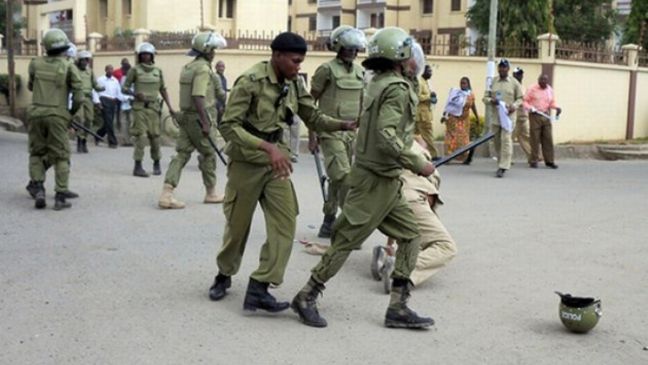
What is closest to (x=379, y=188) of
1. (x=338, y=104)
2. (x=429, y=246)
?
(x=429, y=246)

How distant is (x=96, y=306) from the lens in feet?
20.6

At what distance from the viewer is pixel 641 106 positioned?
2209cm

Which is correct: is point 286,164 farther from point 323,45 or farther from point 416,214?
point 323,45

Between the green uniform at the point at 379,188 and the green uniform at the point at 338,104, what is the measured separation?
2.20m

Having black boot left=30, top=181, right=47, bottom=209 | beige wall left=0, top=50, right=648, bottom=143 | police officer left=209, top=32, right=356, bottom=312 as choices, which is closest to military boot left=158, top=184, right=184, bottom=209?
black boot left=30, top=181, right=47, bottom=209

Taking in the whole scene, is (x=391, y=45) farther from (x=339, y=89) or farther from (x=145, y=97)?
(x=145, y=97)

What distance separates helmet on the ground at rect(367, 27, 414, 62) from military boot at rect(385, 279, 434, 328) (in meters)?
1.41

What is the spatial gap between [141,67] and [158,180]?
1.59 m

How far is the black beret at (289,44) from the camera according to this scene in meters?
5.91

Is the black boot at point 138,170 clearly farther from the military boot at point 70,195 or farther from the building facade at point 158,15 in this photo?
the building facade at point 158,15

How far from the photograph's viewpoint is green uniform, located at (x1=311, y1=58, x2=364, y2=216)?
27.0 feet

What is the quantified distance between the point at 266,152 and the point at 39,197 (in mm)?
5200

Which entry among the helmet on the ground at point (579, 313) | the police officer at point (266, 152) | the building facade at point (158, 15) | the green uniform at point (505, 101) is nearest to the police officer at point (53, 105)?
the police officer at point (266, 152)

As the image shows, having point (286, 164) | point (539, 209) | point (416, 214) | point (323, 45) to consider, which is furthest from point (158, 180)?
point (323, 45)
